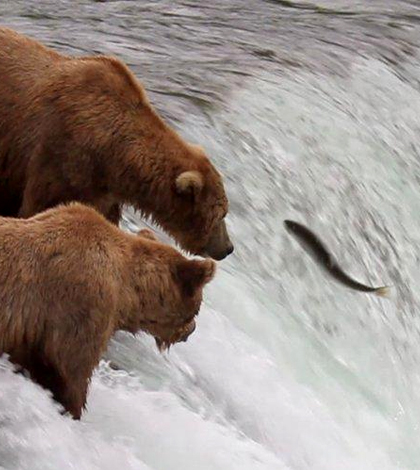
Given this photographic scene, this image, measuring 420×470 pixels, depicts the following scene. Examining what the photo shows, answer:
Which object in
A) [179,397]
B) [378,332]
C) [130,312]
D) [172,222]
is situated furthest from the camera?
[378,332]

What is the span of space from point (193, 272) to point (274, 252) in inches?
63.5

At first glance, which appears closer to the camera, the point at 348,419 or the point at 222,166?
the point at 348,419

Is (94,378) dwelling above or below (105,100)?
below

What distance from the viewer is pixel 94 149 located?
3980 millimetres

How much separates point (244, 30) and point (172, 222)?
3.13m

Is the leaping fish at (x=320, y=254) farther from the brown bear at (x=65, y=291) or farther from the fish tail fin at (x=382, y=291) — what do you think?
the brown bear at (x=65, y=291)

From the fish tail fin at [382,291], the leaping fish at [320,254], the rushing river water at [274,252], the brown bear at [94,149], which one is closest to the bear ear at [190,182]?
the brown bear at [94,149]

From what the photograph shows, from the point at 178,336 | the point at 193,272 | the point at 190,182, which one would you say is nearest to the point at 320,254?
the point at 190,182

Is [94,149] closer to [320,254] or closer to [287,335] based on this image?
[287,335]

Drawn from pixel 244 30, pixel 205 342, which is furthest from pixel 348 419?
pixel 244 30

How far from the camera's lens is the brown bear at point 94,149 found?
3988 millimetres

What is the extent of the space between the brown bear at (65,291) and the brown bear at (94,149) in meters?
0.52

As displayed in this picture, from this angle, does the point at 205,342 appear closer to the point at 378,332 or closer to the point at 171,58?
the point at 378,332

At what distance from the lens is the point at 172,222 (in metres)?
4.15
